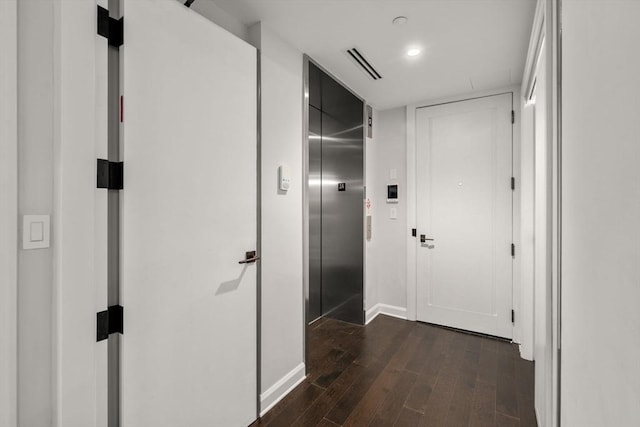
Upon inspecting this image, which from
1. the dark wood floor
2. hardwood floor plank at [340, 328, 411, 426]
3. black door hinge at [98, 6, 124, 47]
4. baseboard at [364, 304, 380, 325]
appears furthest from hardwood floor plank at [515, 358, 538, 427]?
black door hinge at [98, 6, 124, 47]

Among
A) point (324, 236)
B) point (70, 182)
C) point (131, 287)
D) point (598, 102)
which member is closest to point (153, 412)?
point (131, 287)

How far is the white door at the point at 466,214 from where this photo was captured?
3.09m

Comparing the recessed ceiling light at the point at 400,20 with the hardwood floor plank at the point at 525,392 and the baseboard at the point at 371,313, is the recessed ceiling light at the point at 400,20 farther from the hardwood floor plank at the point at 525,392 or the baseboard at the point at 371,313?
the baseboard at the point at 371,313

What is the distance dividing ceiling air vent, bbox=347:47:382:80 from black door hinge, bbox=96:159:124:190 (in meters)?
1.90

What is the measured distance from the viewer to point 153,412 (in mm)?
1348

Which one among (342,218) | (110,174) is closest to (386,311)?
(342,218)

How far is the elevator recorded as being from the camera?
3.43 metres

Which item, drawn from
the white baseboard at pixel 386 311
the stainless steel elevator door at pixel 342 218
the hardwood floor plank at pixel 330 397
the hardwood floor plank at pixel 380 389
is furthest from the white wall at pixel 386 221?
the hardwood floor plank at pixel 330 397

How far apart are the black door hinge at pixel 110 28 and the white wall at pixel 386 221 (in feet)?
8.87

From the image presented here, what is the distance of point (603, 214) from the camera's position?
0.59m

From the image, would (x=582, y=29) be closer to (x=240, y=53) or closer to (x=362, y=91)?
(x=240, y=53)

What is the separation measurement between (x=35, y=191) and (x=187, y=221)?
22.3 inches

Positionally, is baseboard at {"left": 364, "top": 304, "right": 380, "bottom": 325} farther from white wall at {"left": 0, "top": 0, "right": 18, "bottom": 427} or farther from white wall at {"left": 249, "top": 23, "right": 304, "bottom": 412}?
white wall at {"left": 0, "top": 0, "right": 18, "bottom": 427}

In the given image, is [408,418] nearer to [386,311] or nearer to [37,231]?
[386,311]
